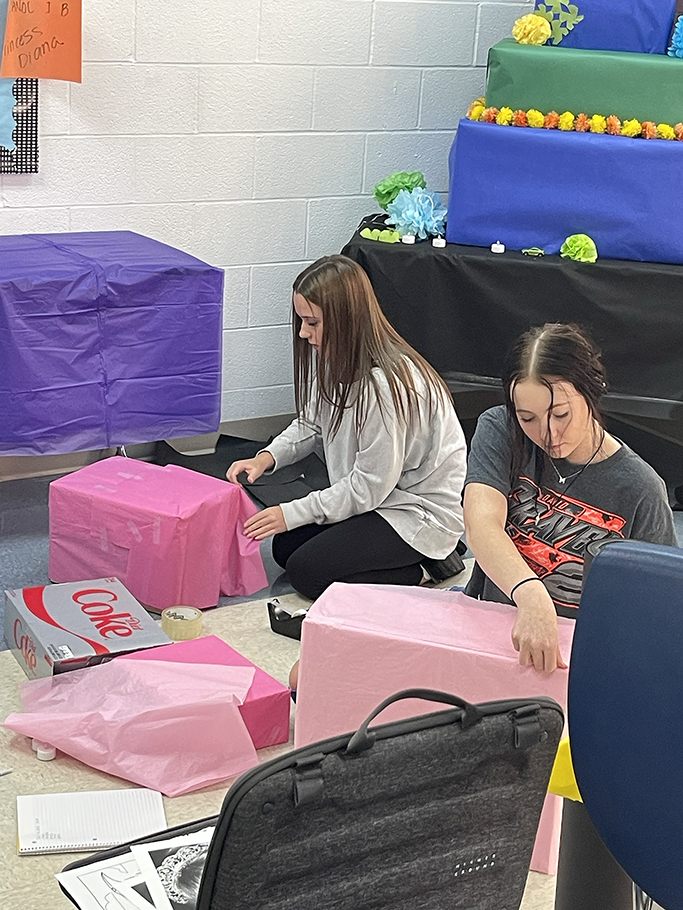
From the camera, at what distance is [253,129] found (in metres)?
3.56

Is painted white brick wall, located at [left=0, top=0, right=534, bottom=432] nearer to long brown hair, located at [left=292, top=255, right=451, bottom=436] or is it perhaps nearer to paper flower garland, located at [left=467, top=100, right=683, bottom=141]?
paper flower garland, located at [left=467, top=100, right=683, bottom=141]

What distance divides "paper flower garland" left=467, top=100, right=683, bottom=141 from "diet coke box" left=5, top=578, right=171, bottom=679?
1.75 meters

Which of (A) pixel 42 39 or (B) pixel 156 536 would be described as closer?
(B) pixel 156 536

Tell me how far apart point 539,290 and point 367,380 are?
3.05ft

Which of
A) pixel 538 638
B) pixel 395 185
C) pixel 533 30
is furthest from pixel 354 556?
pixel 533 30

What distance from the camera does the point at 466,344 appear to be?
339 centimetres

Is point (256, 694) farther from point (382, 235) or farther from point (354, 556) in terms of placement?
point (382, 235)

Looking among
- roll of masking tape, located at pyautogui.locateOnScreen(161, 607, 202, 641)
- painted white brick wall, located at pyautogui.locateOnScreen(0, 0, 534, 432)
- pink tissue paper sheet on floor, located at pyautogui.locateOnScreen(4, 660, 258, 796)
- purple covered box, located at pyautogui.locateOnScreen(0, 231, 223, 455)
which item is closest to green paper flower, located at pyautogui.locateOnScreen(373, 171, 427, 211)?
painted white brick wall, located at pyautogui.locateOnScreen(0, 0, 534, 432)

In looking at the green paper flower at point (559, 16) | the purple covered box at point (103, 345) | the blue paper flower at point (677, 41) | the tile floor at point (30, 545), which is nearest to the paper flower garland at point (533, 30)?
the green paper flower at point (559, 16)

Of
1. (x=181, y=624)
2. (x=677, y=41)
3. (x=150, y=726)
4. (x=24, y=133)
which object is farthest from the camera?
(x=677, y=41)

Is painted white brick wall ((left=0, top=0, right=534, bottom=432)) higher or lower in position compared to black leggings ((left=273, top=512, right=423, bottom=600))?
higher

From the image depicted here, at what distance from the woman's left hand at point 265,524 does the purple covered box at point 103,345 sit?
569mm

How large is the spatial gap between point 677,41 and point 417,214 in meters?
0.86

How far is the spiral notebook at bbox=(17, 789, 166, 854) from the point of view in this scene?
180 cm
